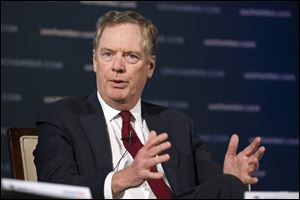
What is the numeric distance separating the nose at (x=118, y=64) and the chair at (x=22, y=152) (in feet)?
1.45

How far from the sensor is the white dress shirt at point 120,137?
282 cm

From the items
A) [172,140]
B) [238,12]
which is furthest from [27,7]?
[172,140]

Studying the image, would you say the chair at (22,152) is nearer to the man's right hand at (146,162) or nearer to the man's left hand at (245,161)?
the man's right hand at (146,162)

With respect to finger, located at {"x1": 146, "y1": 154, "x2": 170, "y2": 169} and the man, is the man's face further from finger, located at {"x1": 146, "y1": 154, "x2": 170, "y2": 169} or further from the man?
finger, located at {"x1": 146, "y1": 154, "x2": 170, "y2": 169}

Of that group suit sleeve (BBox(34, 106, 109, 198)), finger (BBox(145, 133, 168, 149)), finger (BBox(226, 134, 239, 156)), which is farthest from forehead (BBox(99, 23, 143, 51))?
finger (BBox(145, 133, 168, 149))

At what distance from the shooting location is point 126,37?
297 cm

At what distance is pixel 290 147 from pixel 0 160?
2.30 metres

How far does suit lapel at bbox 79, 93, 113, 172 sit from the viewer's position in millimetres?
→ 2781

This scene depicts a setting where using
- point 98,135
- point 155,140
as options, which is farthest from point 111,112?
point 155,140

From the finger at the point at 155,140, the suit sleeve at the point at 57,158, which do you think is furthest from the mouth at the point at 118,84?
the finger at the point at 155,140

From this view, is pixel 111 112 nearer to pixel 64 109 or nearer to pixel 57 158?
pixel 64 109

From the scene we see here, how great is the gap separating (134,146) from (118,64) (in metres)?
0.35

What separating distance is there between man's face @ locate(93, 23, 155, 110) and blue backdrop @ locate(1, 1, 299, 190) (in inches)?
83.2

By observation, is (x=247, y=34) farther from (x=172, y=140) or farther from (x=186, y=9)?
(x=172, y=140)
